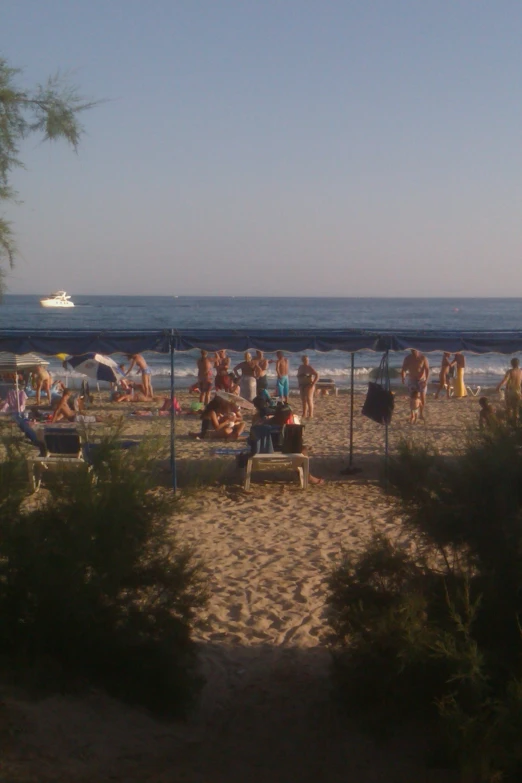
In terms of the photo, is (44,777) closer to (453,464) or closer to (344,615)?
(344,615)

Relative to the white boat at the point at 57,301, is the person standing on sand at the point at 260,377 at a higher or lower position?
lower

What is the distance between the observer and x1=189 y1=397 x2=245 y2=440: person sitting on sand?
44.3ft

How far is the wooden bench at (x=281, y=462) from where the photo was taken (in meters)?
9.90

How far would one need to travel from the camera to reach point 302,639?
5367mm

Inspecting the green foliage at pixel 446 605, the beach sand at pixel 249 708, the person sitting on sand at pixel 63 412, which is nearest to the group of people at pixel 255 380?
the person sitting on sand at pixel 63 412

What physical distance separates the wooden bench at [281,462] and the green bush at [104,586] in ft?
18.0

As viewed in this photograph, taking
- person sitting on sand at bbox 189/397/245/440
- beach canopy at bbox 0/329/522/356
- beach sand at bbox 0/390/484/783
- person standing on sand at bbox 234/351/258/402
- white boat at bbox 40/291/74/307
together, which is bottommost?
beach sand at bbox 0/390/484/783

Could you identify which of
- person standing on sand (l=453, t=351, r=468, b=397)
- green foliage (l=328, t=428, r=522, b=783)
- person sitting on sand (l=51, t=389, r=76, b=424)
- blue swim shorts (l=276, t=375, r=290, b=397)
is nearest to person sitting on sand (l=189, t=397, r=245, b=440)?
person sitting on sand (l=51, t=389, r=76, b=424)

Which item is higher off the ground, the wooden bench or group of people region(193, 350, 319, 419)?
group of people region(193, 350, 319, 419)

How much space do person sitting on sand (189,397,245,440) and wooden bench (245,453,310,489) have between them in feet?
11.7

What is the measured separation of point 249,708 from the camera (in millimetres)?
4477

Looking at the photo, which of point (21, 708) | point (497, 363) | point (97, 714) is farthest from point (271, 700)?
point (497, 363)

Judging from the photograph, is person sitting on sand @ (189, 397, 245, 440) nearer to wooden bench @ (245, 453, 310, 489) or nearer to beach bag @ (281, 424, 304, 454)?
beach bag @ (281, 424, 304, 454)

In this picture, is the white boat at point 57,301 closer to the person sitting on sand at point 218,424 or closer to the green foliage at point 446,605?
the person sitting on sand at point 218,424
